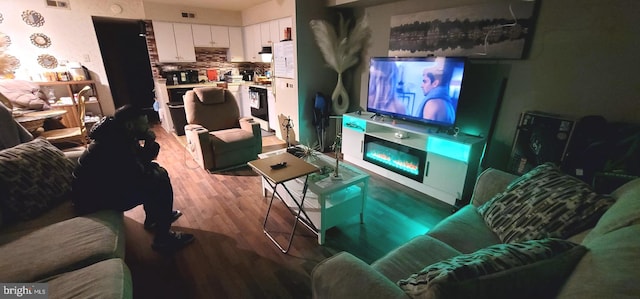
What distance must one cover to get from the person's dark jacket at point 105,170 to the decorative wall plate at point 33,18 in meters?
4.33

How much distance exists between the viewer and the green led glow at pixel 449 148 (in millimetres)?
2381

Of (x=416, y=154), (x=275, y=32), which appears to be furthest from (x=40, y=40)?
(x=416, y=154)

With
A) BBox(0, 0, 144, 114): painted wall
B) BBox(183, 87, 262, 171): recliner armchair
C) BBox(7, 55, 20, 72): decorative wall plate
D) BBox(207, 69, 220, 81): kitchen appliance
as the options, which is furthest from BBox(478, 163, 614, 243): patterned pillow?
BBox(7, 55, 20, 72): decorative wall plate

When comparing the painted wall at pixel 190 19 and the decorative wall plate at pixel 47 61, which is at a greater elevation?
the painted wall at pixel 190 19

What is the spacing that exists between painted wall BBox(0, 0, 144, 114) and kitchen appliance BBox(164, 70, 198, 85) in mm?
1096

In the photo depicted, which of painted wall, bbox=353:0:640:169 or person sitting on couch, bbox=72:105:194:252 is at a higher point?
painted wall, bbox=353:0:640:169

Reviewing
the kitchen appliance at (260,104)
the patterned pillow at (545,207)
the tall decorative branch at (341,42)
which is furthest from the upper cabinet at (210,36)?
the patterned pillow at (545,207)

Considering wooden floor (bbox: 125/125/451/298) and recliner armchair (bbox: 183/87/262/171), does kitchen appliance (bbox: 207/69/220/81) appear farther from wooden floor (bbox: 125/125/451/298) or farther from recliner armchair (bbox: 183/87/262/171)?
wooden floor (bbox: 125/125/451/298)

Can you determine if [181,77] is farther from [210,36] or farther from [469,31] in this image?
[469,31]

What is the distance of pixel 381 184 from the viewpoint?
3000mm

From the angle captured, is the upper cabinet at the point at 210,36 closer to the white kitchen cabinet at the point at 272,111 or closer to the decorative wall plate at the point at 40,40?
the white kitchen cabinet at the point at 272,111

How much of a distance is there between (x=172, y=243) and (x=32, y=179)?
3.00ft

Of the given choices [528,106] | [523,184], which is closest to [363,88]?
[528,106]

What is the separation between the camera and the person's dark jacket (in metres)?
1.57
